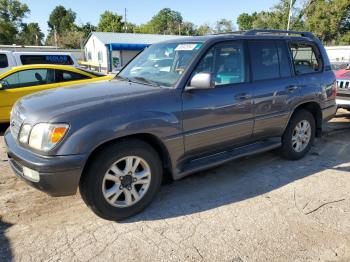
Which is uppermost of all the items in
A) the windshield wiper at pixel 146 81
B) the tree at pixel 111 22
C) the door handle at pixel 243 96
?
the tree at pixel 111 22

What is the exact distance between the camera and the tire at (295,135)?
15.9 ft

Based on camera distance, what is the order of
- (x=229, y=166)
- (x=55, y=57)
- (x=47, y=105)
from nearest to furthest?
1. (x=47, y=105)
2. (x=229, y=166)
3. (x=55, y=57)

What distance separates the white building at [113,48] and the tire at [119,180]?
30610 mm

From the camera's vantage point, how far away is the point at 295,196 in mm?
3947

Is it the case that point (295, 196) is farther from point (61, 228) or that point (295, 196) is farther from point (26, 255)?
point (26, 255)

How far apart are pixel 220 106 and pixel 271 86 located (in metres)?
1.03

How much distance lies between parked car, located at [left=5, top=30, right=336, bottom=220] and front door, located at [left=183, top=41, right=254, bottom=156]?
12 mm

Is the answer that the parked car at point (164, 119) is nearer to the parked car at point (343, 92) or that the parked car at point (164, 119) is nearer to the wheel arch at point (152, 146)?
the wheel arch at point (152, 146)

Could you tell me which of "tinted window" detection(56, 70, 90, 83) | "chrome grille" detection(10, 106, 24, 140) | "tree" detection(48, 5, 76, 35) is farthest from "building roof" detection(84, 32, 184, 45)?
"tree" detection(48, 5, 76, 35)

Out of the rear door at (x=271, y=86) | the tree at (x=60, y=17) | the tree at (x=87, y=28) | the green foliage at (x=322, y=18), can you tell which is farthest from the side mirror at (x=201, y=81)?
the tree at (x=60, y=17)

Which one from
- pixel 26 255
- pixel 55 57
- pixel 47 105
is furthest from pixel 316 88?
pixel 55 57

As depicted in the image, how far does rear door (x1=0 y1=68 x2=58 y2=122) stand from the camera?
6977 millimetres

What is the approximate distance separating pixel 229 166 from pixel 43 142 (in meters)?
2.84

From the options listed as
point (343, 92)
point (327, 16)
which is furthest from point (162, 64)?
point (327, 16)
